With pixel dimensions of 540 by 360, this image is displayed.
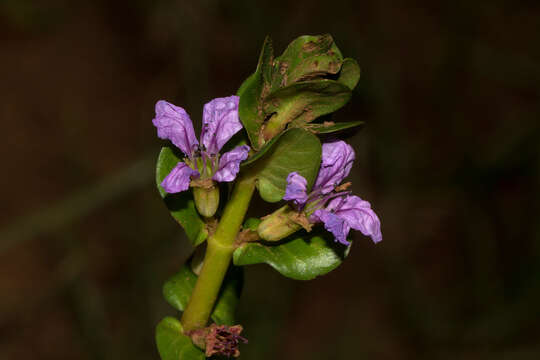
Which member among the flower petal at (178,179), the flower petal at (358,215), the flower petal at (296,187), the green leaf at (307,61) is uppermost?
the green leaf at (307,61)

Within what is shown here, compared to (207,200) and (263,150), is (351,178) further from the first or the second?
(263,150)

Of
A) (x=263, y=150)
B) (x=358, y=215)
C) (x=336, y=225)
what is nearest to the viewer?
(x=263, y=150)

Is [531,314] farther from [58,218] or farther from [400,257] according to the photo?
[58,218]

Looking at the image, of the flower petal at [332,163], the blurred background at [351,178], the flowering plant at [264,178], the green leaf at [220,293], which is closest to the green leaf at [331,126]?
the flowering plant at [264,178]

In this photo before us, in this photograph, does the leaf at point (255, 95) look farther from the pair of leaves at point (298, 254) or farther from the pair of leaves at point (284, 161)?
the pair of leaves at point (298, 254)

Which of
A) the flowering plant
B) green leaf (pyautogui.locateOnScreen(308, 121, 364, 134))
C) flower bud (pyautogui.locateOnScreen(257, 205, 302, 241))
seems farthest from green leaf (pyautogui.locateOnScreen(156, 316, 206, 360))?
green leaf (pyautogui.locateOnScreen(308, 121, 364, 134))

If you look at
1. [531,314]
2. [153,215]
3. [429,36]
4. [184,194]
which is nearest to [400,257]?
[531,314]

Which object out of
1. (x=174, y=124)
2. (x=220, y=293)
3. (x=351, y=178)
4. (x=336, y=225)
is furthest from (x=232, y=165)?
(x=351, y=178)
